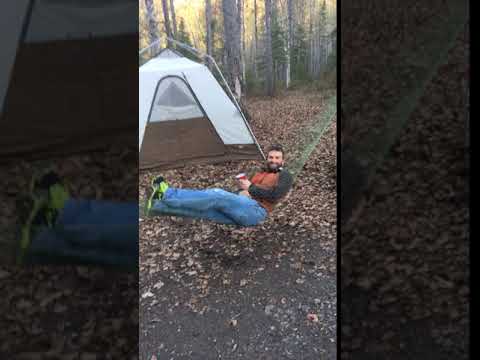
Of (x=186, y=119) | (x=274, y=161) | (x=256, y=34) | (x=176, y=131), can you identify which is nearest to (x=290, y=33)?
(x=256, y=34)

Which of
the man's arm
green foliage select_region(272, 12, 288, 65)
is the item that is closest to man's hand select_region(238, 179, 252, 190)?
the man's arm

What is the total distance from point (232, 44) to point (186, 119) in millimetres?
1754

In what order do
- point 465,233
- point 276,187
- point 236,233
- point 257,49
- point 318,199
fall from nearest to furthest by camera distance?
point 465,233 → point 276,187 → point 236,233 → point 318,199 → point 257,49

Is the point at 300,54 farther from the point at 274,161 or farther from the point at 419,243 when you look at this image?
the point at 419,243

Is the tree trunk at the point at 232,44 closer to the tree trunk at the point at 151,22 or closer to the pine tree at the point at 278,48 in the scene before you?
the pine tree at the point at 278,48

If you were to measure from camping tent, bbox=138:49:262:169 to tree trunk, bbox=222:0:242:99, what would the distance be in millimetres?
1224

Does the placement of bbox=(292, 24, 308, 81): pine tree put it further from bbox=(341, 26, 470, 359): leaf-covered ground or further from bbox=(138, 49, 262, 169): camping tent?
bbox=(341, 26, 470, 359): leaf-covered ground

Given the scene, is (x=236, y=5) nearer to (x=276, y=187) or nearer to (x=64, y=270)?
(x=276, y=187)

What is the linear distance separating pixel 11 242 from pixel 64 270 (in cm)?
13

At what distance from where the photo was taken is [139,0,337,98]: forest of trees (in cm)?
516

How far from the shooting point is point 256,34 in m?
5.55

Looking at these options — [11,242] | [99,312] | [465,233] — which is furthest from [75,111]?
[465,233]

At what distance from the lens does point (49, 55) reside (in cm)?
93

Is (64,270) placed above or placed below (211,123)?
below
